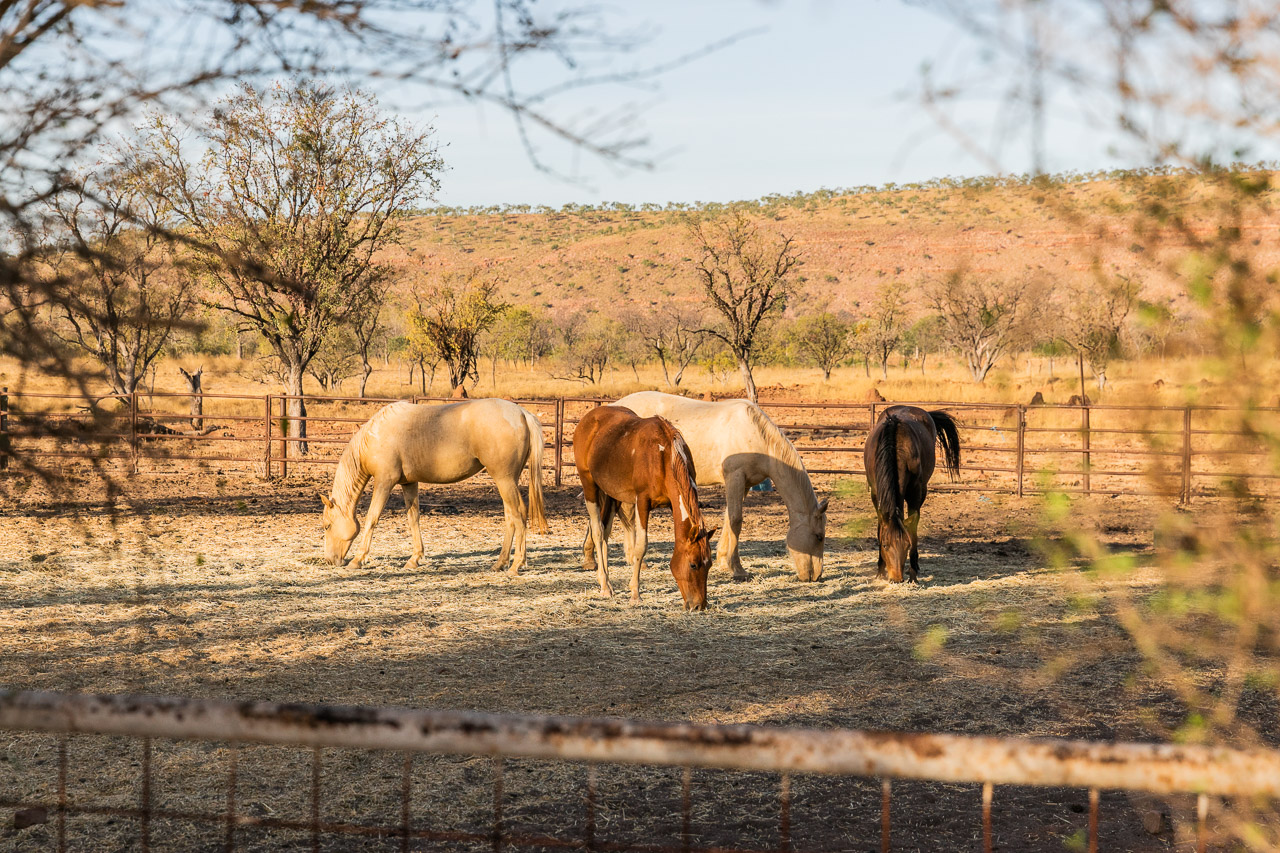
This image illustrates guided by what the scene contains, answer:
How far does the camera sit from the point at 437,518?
1250 centimetres

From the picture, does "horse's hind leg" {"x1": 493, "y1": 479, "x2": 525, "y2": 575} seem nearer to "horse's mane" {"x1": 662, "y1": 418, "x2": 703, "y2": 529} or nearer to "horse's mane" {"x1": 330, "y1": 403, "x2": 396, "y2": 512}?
"horse's mane" {"x1": 330, "y1": 403, "x2": 396, "y2": 512}

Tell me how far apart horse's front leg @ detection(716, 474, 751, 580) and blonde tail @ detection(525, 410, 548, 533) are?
5.72 feet

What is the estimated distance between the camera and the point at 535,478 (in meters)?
9.48

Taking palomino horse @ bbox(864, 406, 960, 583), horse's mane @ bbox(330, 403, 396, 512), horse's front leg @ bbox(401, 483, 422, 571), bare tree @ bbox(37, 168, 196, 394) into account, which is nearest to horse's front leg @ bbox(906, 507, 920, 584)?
palomino horse @ bbox(864, 406, 960, 583)

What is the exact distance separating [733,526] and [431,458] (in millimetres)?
2929

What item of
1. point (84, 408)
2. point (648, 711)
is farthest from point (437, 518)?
point (84, 408)

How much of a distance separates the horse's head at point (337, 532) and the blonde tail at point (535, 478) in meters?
1.66

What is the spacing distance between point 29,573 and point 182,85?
8400 mm

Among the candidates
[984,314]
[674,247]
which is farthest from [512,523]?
[674,247]

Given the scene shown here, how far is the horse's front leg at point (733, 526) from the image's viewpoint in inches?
352

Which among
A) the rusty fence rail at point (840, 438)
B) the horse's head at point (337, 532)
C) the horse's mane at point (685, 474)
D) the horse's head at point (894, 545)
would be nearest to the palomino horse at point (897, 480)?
the horse's head at point (894, 545)

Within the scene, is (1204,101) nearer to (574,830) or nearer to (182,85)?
(182,85)

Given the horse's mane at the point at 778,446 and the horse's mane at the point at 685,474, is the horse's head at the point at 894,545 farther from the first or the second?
the horse's mane at the point at 685,474

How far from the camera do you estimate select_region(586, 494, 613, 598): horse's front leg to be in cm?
821
